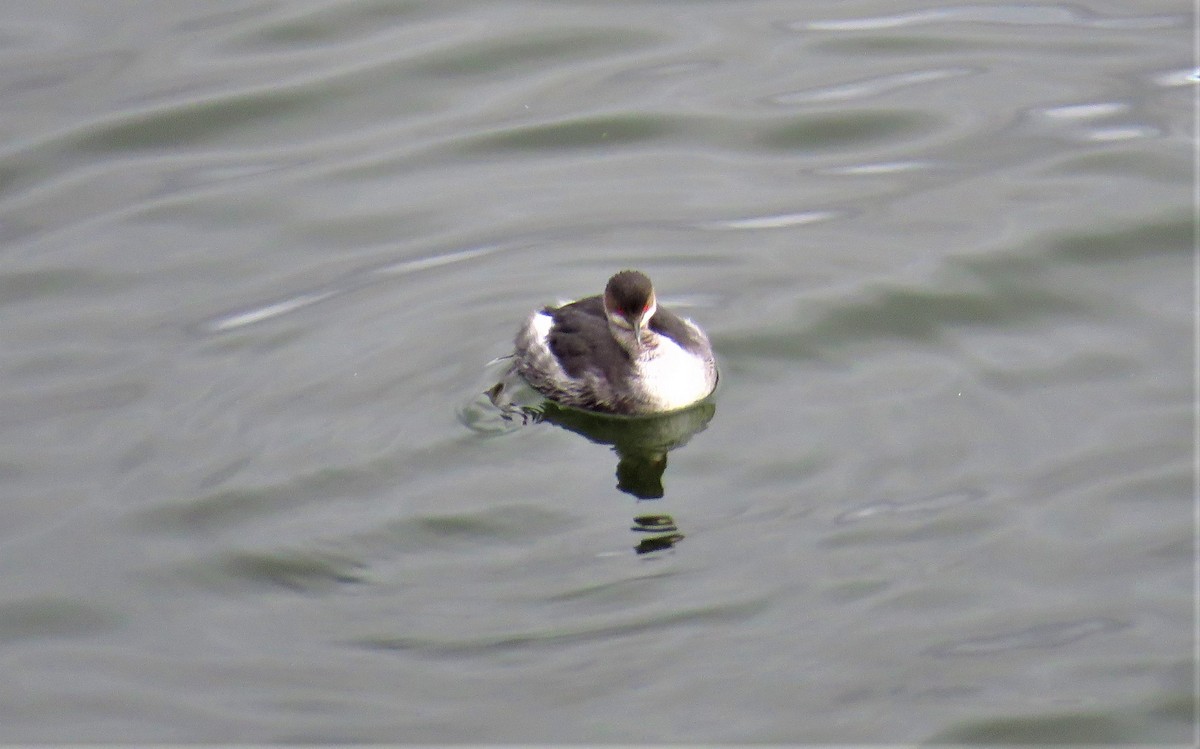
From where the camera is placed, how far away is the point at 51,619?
8195mm

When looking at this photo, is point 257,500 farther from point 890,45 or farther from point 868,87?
point 890,45

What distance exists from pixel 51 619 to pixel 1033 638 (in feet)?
15.9

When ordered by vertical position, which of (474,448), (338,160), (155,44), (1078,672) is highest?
(155,44)

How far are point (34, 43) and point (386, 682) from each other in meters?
9.71

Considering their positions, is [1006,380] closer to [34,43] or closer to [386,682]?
[386,682]

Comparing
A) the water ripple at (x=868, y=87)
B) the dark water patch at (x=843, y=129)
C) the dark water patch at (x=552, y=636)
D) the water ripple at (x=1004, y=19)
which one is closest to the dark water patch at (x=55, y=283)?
the dark water patch at (x=552, y=636)

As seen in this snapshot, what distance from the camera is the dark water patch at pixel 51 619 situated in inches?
319

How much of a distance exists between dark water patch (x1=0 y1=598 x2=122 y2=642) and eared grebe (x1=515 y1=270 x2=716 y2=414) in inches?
121

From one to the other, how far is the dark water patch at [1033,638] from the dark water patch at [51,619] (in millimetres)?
4098

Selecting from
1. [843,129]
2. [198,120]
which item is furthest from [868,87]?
[198,120]

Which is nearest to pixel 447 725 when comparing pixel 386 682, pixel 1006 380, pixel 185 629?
pixel 386 682

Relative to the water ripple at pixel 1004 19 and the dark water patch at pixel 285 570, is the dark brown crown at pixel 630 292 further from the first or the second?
the water ripple at pixel 1004 19

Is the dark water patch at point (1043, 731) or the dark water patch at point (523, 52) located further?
the dark water patch at point (523, 52)

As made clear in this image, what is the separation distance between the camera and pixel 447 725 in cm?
720
